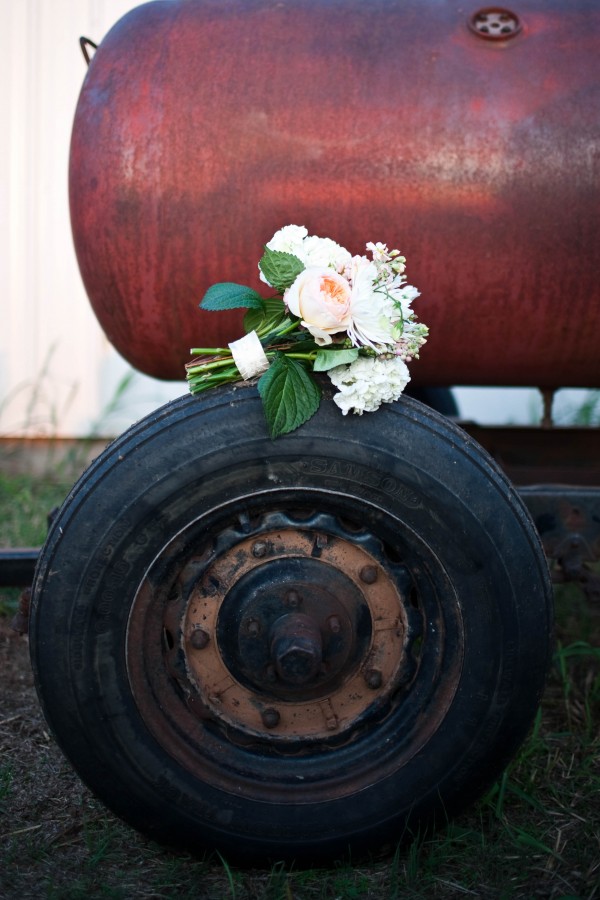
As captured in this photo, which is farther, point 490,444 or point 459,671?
point 490,444

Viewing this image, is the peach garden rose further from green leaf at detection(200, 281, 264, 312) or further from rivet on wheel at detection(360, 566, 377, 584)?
rivet on wheel at detection(360, 566, 377, 584)

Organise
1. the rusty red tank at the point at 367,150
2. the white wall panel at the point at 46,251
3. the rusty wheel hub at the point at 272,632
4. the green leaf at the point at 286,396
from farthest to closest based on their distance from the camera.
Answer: the white wall panel at the point at 46,251 < the rusty red tank at the point at 367,150 < the rusty wheel hub at the point at 272,632 < the green leaf at the point at 286,396

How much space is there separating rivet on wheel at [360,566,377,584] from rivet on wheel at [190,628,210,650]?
301 millimetres

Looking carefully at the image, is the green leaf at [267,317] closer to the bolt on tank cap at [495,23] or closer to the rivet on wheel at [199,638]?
the rivet on wheel at [199,638]

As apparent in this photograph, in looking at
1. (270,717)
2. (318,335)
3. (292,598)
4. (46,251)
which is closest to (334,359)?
(318,335)

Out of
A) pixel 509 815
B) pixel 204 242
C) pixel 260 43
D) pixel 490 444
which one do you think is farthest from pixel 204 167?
pixel 509 815

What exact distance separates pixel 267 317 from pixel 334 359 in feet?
0.60

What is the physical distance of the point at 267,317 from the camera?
5.59 feet

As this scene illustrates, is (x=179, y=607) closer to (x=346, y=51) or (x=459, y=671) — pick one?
(x=459, y=671)

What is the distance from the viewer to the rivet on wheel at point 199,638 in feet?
5.60

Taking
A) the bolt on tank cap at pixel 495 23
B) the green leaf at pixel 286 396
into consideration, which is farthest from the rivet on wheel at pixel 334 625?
the bolt on tank cap at pixel 495 23

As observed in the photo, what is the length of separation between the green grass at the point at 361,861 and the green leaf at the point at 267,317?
0.95 m

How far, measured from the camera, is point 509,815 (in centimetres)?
195

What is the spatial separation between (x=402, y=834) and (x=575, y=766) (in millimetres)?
621
